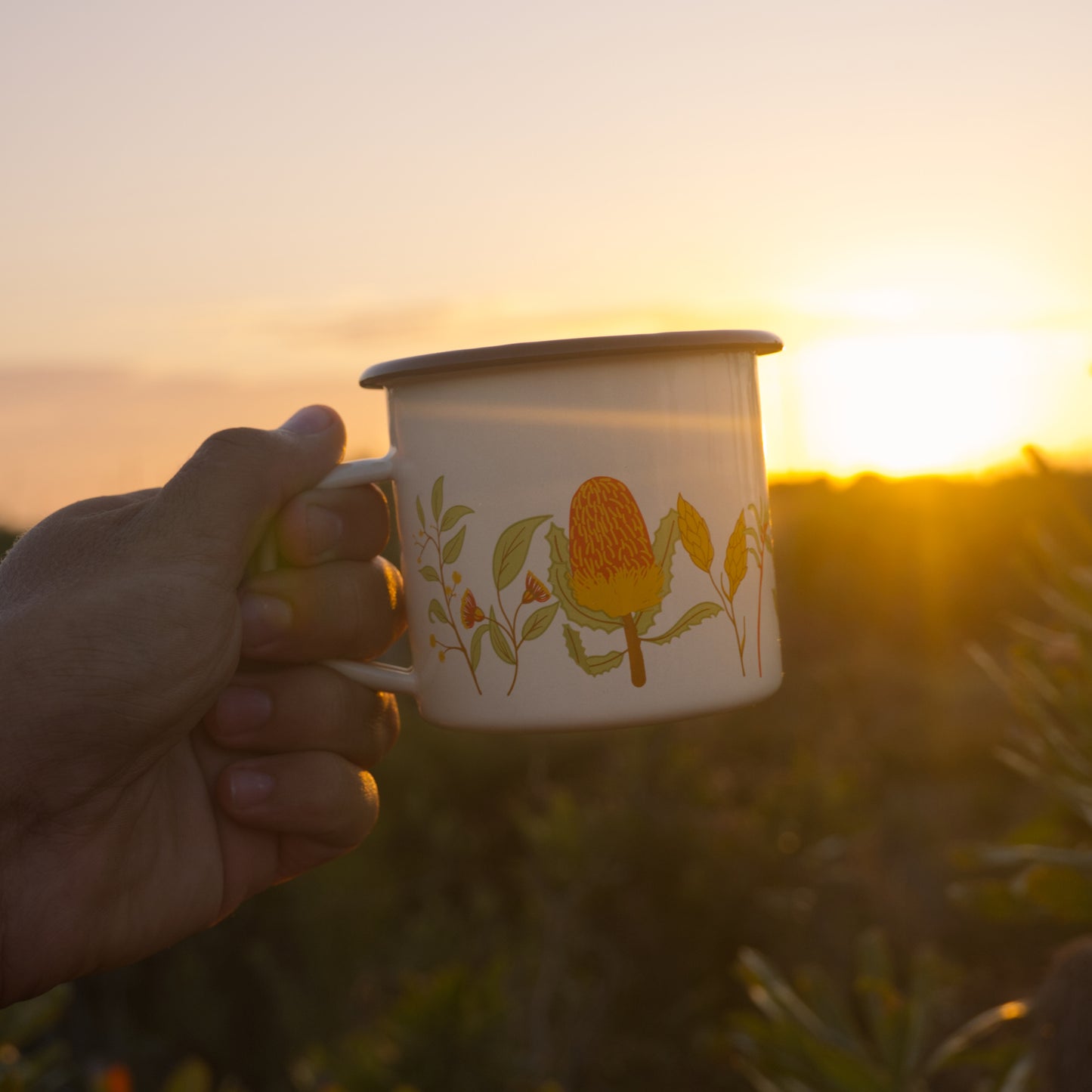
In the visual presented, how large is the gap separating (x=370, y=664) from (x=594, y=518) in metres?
0.50

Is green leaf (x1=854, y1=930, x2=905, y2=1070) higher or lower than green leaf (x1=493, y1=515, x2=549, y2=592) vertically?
lower

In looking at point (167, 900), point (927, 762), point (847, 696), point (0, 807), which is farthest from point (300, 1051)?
point (847, 696)

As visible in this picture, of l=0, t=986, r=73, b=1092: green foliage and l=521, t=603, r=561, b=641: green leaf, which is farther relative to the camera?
l=0, t=986, r=73, b=1092: green foliage

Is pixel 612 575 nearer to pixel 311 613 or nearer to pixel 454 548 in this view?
pixel 454 548

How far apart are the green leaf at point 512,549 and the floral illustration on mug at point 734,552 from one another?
16cm

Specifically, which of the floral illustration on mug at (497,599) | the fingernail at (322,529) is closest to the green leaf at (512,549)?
the floral illustration on mug at (497,599)

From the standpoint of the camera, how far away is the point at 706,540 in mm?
1235

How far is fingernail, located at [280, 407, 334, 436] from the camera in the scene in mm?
1554

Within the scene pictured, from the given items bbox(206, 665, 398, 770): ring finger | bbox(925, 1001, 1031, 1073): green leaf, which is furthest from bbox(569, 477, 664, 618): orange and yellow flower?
bbox(925, 1001, 1031, 1073): green leaf

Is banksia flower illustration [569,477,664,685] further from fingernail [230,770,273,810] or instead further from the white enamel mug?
fingernail [230,770,273,810]

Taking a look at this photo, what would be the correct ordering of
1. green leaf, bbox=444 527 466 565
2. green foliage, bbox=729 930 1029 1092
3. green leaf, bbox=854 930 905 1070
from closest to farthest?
1. green leaf, bbox=444 527 466 565
2. green foliage, bbox=729 930 1029 1092
3. green leaf, bbox=854 930 905 1070

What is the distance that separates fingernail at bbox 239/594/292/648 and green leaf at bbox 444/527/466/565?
1.14ft

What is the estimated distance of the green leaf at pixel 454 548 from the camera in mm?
1266

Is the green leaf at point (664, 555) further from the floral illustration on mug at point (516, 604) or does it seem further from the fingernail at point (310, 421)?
the fingernail at point (310, 421)
